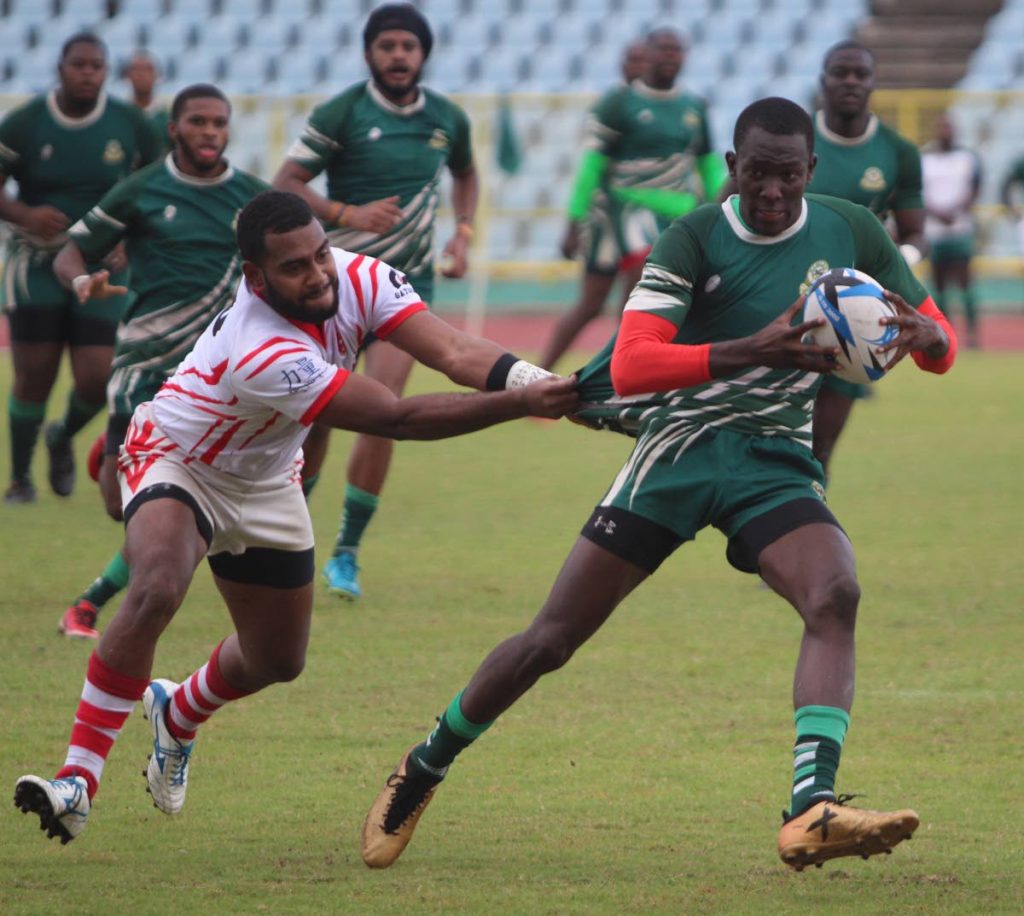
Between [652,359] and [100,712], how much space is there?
1781mm

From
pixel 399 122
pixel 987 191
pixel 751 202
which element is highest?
pixel 751 202

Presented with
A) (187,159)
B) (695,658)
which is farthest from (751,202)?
(187,159)

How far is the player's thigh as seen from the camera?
8602 mm

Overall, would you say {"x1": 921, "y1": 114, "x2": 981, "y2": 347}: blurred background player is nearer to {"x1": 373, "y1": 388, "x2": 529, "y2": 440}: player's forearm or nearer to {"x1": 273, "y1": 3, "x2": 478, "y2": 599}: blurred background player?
{"x1": 273, "y1": 3, "x2": 478, "y2": 599}: blurred background player

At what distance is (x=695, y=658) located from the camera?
753cm

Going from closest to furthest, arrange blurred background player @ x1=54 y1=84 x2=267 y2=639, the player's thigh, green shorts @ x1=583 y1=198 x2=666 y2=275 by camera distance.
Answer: blurred background player @ x1=54 y1=84 x2=267 y2=639, the player's thigh, green shorts @ x1=583 y1=198 x2=666 y2=275

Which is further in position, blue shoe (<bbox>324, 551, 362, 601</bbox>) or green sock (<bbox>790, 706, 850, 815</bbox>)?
blue shoe (<bbox>324, 551, 362, 601</bbox>)

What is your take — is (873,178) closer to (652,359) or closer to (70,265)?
(70,265)

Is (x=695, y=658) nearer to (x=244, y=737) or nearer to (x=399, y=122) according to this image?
(x=244, y=737)

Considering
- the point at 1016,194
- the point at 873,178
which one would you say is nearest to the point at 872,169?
the point at 873,178

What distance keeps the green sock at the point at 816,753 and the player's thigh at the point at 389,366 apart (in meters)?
4.14

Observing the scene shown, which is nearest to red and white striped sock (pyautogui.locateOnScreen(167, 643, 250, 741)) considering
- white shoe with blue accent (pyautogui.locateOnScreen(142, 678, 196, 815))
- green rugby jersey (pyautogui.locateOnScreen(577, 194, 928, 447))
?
white shoe with blue accent (pyautogui.locateOnScreen(142, 678, 196, 815))

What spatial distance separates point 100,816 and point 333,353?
5.04ft

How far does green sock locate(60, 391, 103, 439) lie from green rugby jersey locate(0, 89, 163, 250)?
2.87 ft
